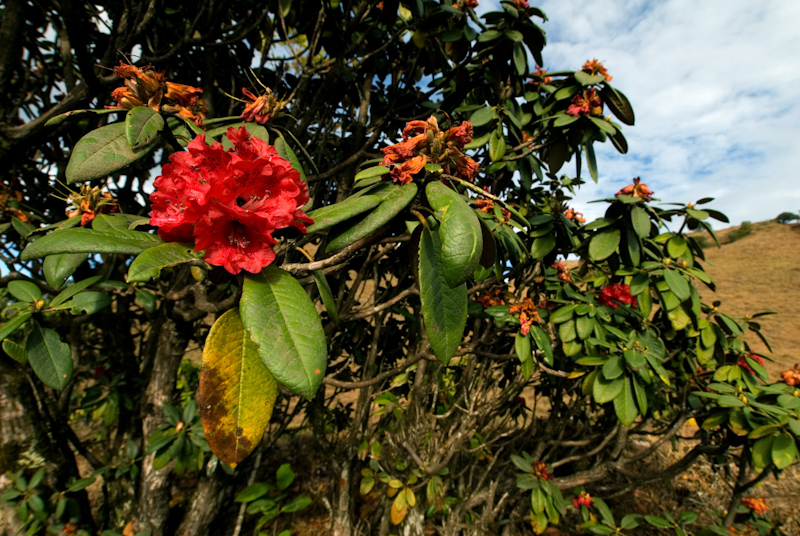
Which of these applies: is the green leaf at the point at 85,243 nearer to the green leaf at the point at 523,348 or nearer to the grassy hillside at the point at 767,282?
the green leaf at the point at 523,348

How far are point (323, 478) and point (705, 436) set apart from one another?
258 centimetres

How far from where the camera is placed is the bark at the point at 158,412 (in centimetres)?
186

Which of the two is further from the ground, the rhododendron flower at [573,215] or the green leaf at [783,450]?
the rhododendron flower at [573,215]

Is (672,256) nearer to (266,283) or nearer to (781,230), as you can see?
(266,283)

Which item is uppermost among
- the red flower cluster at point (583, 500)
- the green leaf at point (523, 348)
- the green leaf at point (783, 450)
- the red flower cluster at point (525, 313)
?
the red flower cluster at point (525, 313)

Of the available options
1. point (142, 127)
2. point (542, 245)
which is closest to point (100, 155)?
point (142, 127)

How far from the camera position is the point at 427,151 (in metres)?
0.74

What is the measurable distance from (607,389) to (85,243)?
1825mm

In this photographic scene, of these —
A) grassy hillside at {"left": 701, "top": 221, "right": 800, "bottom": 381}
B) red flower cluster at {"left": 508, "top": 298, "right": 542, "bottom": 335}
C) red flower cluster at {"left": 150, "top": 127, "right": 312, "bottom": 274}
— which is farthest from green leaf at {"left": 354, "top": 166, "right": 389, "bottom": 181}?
grassy hillside at {"left": 701, "top": 221, "right": 800, "bottom": 381}

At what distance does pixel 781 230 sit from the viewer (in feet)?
49.4

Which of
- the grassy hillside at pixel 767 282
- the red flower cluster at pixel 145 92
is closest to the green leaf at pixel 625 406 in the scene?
the red flower cluster at pixel 145 92

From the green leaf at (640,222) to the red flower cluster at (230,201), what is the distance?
4.90 feet

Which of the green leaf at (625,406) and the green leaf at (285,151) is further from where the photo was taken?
the green leaf at (625,406)

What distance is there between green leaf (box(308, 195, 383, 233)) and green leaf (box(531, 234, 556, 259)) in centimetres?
117
